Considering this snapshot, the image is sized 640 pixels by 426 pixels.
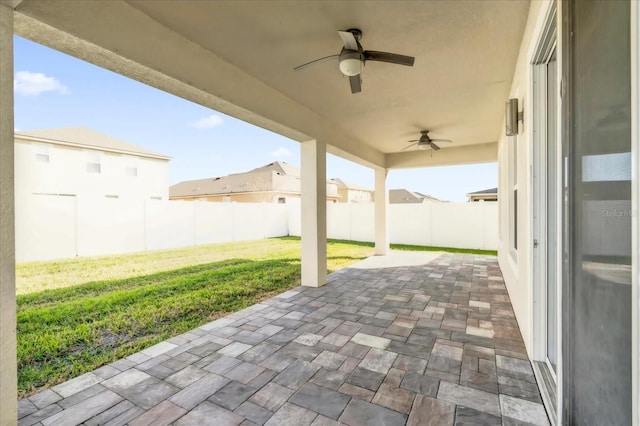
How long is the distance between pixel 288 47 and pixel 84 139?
13.4 metres

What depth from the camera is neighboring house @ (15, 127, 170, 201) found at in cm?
1040

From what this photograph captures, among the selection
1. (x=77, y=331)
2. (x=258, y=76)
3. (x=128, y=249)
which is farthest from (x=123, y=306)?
Answer: (x=128, y=249)

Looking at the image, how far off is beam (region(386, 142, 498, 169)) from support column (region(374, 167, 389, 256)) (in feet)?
1.20

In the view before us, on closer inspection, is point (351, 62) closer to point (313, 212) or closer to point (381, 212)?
point (313, 212)

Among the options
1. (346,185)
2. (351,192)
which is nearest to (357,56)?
(346,185)

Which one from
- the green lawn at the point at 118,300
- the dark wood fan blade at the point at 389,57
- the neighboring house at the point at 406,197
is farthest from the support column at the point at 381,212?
the neighboring house at the point at 406,197

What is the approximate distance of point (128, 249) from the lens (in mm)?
8867

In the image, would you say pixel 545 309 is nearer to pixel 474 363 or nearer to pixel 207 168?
pixel 474 363

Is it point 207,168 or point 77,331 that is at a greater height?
point 207,168

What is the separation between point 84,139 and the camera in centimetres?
1202

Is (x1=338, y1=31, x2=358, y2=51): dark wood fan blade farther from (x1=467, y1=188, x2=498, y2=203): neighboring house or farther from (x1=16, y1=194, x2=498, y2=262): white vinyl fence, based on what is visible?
(x1=467, y1=188, x2=498, y2=203): neighboring house

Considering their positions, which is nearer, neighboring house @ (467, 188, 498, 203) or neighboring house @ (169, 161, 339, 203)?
neighboring house @ (467, 188, 498, 203)

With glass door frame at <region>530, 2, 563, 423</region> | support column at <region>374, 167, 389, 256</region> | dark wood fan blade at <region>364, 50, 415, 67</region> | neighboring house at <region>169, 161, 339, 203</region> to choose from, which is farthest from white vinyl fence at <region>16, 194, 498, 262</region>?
dark wood fan blade at <region>364, 50, 415, 67</region>

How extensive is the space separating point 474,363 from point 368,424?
1.17m
